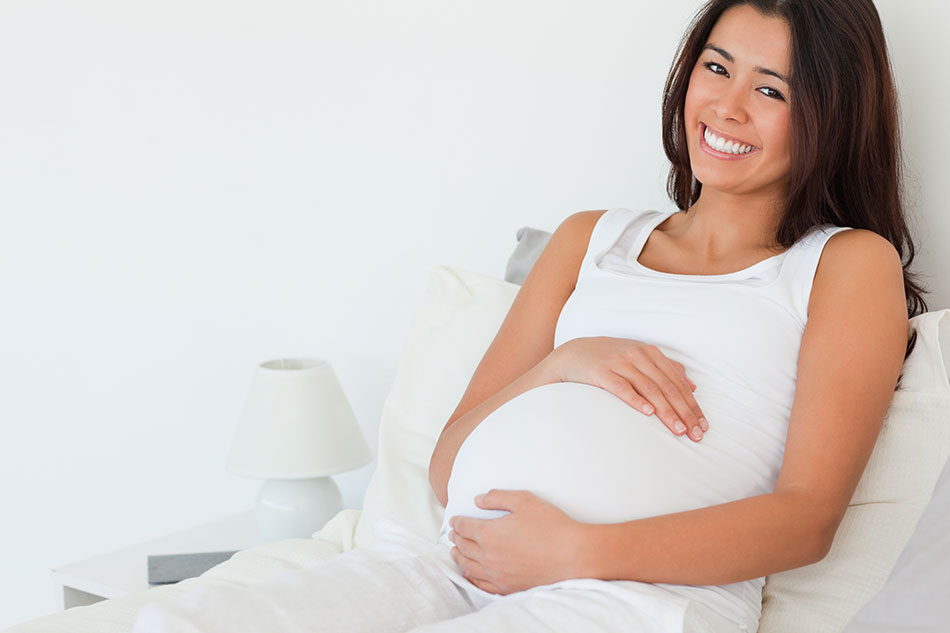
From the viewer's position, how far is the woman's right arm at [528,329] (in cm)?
149

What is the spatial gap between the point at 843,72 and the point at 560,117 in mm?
653

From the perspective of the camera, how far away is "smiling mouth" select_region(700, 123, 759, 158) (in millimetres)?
1412

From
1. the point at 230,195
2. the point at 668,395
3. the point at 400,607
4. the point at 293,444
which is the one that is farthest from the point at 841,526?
the point at 230,195

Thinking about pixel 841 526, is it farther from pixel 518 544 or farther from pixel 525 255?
pixel 525 255

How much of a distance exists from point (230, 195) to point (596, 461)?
142 cm

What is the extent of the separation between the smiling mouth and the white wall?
15.9 inches

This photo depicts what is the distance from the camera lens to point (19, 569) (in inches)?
101

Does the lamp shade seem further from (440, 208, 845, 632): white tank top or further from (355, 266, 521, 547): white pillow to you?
(440, 208, 845, 632): white tank top

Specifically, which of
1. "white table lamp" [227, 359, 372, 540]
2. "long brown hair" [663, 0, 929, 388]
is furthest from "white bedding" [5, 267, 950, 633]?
"white table lamp" [227, 359, 372, 540]

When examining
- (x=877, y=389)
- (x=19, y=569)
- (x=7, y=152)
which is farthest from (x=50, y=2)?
(x=877, y=389)

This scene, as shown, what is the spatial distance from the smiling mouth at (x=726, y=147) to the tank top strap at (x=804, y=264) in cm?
14

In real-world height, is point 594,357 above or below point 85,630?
above

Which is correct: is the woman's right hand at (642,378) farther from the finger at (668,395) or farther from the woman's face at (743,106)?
the woman's face at (743,106)

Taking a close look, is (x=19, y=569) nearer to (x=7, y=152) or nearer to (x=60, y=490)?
(x=60, y=490)
